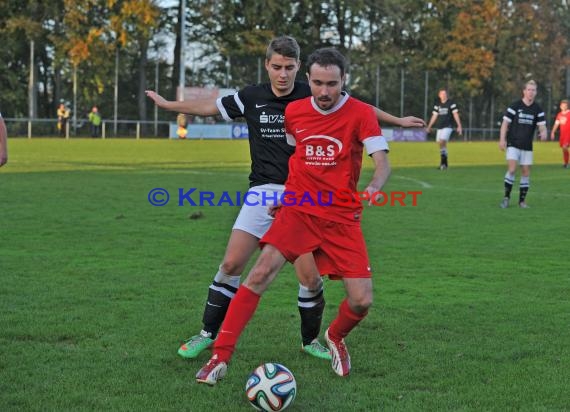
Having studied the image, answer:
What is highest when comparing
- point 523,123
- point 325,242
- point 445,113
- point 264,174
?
point 445,113

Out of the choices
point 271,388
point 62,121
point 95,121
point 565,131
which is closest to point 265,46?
point 95,121

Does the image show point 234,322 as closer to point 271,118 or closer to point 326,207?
point 326,207

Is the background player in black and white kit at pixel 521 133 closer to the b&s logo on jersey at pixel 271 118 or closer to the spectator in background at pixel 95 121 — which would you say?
the b&s logo on jersey at pixel 271 118

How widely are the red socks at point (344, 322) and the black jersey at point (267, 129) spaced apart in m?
0.93

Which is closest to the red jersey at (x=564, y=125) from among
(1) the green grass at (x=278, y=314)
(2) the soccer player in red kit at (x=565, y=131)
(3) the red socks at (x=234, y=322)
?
(2) the soccer player in red kit at (x=565, y=131)

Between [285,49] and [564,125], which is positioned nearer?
[285,49]

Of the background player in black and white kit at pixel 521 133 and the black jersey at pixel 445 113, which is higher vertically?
the black jersey at pixel 445 113

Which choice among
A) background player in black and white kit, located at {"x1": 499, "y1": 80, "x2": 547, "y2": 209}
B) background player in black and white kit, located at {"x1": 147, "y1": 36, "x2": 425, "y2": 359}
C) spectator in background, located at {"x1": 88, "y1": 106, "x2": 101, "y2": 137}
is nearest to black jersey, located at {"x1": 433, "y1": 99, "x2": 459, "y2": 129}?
background player in black and white kit, located at {"x1": 499, "y1": 80, "x2": 547, "y2": 209}

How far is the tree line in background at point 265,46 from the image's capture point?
48.8m

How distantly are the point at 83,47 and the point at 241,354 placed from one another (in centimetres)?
4516

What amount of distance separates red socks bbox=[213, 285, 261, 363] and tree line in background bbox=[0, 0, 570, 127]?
1664 inches

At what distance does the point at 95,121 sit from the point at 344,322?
4142 centimetres

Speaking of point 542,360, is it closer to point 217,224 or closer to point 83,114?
point 217,224

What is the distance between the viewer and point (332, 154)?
16.3ft
